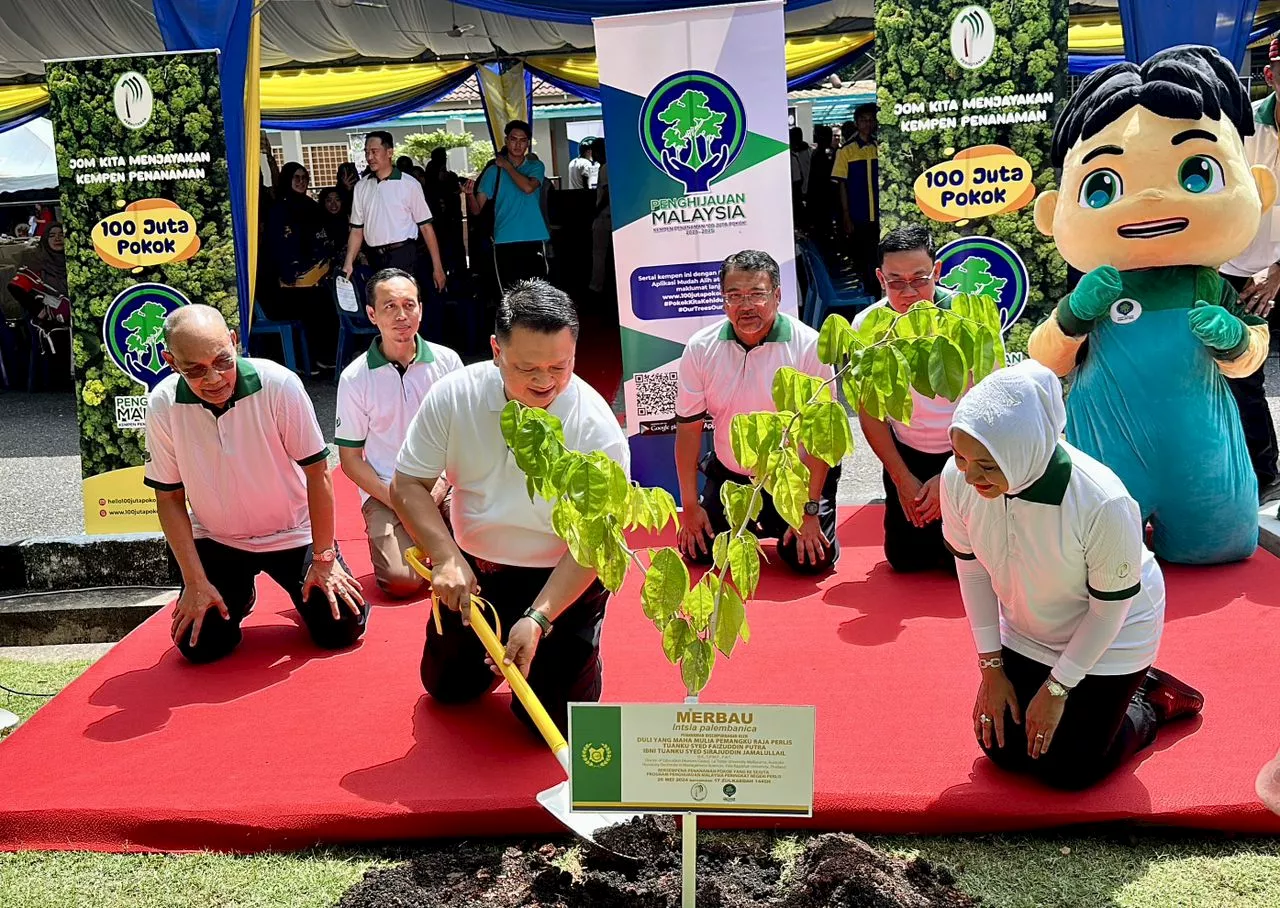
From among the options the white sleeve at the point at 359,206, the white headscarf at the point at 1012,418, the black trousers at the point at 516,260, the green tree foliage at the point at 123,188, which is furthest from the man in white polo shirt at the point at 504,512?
the black trousers at the point at 516,260

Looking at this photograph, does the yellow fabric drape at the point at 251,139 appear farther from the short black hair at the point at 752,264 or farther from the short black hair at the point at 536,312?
the short black hair at the point at 536,312

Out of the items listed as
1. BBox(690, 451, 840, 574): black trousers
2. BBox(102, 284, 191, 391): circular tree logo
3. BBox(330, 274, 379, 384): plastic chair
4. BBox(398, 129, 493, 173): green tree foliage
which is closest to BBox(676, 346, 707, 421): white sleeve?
BBox(690, 451, 840, 574): black trousers

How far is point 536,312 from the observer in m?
2.88

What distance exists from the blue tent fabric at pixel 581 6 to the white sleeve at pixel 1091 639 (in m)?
3.47

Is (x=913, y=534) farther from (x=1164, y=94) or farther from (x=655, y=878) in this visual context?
(x=655, y=878)

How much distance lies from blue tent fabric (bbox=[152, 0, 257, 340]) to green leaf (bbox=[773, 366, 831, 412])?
3.29 m

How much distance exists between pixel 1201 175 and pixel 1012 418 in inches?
81.0

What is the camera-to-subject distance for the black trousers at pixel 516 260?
9.99 m

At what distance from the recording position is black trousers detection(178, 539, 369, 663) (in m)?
3.88

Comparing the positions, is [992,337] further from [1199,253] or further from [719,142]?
[719,142]

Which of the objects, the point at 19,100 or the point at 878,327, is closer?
the point at 878,327

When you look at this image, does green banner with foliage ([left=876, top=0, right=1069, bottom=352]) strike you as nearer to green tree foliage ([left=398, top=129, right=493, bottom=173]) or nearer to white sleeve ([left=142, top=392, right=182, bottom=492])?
white sleeve ([left=142, top=392, right=182, bottom=492])

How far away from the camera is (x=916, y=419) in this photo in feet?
14.6

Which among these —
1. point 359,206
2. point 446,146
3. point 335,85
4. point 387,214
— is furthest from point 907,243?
point 446,146
